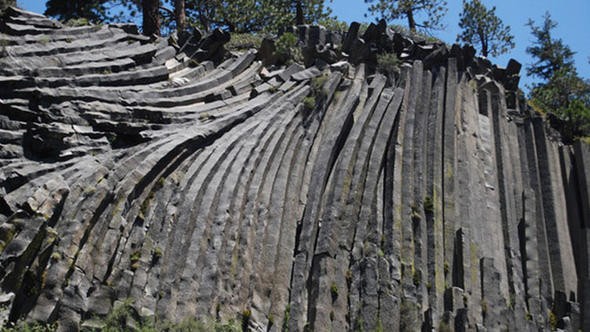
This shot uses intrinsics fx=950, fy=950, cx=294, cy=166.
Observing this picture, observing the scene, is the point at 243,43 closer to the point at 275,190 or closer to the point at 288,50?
the point at 288,50

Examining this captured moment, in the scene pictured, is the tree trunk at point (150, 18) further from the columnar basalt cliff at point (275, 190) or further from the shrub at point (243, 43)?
the columnar basalt cliff at point (275, 190)

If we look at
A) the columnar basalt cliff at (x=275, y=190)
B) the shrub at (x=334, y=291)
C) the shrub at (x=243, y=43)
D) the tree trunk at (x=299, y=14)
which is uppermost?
the tree trunk at (x=299, y=14)

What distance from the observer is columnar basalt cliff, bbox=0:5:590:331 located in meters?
18.4

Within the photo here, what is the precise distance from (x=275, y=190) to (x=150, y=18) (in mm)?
11728

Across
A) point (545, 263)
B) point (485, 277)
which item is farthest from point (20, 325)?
point (545, 263)

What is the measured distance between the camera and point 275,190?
22000 mm

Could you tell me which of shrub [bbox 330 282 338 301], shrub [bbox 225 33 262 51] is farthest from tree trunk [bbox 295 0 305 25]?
shrub [bbox 330 282 338 301]

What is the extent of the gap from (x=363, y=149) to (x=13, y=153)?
8593mm

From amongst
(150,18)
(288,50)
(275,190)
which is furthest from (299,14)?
(275,190)

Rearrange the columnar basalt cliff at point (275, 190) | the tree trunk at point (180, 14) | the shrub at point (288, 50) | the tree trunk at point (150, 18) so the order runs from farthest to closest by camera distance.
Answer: the tree trunk at point (180, 14) → the tree trunk at point (150, 18) → the shrub at point (288, 50) → the columnar basalt cliff at point (275, 190)

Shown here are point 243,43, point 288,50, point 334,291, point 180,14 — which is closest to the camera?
point 334,291

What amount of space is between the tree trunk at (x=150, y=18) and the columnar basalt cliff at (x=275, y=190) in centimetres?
369

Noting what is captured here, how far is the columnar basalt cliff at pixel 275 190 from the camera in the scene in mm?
18422

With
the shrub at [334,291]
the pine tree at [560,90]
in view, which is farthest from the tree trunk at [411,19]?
the shrub at [334,291]
